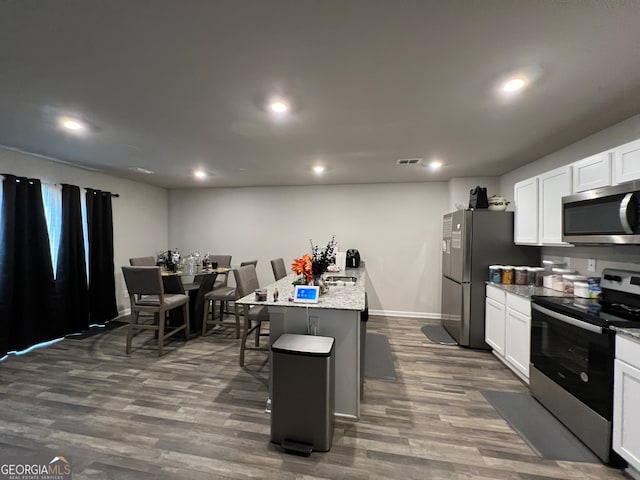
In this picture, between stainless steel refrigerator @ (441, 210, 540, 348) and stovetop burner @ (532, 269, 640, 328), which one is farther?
stainless steel refrigerator @ (441, 210, 540, 348)

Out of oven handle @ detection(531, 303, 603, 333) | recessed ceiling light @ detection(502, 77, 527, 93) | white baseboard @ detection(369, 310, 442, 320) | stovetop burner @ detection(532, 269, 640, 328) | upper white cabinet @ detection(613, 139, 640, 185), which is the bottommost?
white baseboard @ detection(369, 310, 442, 320)

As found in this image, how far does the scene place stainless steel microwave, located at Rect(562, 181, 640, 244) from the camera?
5.67 feet

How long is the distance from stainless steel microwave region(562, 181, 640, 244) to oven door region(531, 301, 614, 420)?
2.06 ft

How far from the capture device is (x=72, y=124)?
7.80 feet

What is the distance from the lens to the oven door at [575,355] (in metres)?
1.66

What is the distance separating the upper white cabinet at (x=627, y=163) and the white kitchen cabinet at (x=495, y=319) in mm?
1407

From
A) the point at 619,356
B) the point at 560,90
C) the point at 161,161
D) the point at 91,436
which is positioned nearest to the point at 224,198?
the point at 161,161

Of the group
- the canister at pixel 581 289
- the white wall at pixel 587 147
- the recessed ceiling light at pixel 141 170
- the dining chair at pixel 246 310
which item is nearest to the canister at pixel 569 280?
the canister at pixel 581 289

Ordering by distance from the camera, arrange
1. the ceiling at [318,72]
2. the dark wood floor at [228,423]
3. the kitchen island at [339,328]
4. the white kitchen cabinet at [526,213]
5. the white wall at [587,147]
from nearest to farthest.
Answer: the ceiling at [318,72]
the dark wood floor at [228,423]
the kitchen island at [339,328]
the white wall at [587,147]
the white kitchen cabinet at [526,213]

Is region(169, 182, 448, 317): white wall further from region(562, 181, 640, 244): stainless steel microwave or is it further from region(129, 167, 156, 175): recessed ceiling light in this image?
region(562, 181, 640, 244): stainless steel microwave

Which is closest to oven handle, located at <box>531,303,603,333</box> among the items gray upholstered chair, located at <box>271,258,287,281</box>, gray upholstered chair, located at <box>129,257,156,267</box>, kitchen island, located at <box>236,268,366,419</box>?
kitchen island, located at <box>236,268,366,419</box>

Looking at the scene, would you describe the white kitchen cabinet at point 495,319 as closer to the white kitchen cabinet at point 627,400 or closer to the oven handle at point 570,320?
the oven handle at point 570,320

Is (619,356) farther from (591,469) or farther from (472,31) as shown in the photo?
(472,31)

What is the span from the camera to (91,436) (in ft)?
6.16
